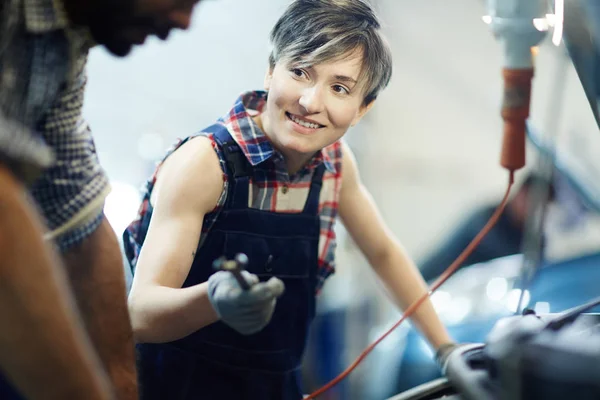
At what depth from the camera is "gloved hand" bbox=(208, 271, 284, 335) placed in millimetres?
684

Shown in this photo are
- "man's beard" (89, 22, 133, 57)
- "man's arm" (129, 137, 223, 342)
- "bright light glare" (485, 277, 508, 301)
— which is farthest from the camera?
"bright light glare" (485, 277, 508, 301)

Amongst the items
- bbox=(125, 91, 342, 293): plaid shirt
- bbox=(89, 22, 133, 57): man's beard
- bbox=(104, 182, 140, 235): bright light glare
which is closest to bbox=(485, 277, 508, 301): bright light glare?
bbox=(125, 91, 342, 293): plaid shirt

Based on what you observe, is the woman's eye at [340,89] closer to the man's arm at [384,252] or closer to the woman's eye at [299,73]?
the woman's eye at [299,73]

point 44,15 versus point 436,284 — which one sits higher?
point 44,15

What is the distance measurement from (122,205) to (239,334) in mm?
197

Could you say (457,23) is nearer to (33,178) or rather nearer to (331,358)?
(331,358)

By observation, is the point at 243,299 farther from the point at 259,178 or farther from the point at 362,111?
the point at 362,111

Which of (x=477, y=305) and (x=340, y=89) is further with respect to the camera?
(x=477, y=305)

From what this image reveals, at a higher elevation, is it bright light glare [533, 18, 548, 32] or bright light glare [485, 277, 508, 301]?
bright light glare [533, 18, 548, 32]

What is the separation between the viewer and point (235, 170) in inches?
32.4

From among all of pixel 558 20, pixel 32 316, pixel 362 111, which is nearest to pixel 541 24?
pixel 558 20

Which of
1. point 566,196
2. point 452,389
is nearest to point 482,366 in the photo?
point 452,389

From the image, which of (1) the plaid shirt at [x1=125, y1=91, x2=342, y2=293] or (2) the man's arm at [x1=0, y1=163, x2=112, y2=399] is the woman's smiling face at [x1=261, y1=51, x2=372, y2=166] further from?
(2) the man's arm at [x1=0, y1=163, x2=112, y2=399]

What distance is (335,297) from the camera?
1.10m
